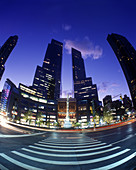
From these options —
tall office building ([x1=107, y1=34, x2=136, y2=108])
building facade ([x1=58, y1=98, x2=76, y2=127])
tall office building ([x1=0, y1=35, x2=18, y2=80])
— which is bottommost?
building facade ([x1=58, y1=98, x2=76, y2=127])

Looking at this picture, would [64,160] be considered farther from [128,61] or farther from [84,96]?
[84,96]

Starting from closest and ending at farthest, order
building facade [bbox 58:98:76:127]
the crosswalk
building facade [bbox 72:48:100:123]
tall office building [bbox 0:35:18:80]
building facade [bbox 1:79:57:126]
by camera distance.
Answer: the crosswalk → building facade [bbox 1:79:57:126] → building facade [bbox 72:48:100:123] → building facade [bbox 58:98:76:127] → tall office building [bbox 0:35:18:80]

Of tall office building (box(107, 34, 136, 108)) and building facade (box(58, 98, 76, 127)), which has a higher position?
tall office building (box(107, 34, 136, 108))

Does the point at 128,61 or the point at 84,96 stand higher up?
the point at 128,61

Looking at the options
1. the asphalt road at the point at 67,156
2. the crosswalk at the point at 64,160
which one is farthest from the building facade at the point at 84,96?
the crosswalk at the point at 64,160

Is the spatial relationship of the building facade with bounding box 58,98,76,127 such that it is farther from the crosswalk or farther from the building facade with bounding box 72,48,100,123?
the crosswalk

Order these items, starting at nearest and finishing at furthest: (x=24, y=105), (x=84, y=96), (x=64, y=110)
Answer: (x=24, y=105), (x=64, y=110), (x=84, y=96)

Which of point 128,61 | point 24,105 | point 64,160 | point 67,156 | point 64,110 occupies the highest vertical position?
point 128,61

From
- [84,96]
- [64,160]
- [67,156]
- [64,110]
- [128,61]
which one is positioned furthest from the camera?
[84,96]

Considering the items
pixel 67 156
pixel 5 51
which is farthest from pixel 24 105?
pixel 5 51

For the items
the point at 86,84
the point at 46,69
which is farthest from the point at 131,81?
the point at 46,69

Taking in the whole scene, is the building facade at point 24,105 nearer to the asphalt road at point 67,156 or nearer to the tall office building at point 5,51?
the asphalt road at point 67,156

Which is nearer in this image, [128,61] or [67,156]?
[67,156]

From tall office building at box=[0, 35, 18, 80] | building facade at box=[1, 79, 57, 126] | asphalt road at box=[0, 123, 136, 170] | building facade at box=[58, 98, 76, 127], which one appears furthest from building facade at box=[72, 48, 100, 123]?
tall office building at box=[0, 35, 18, 80]
